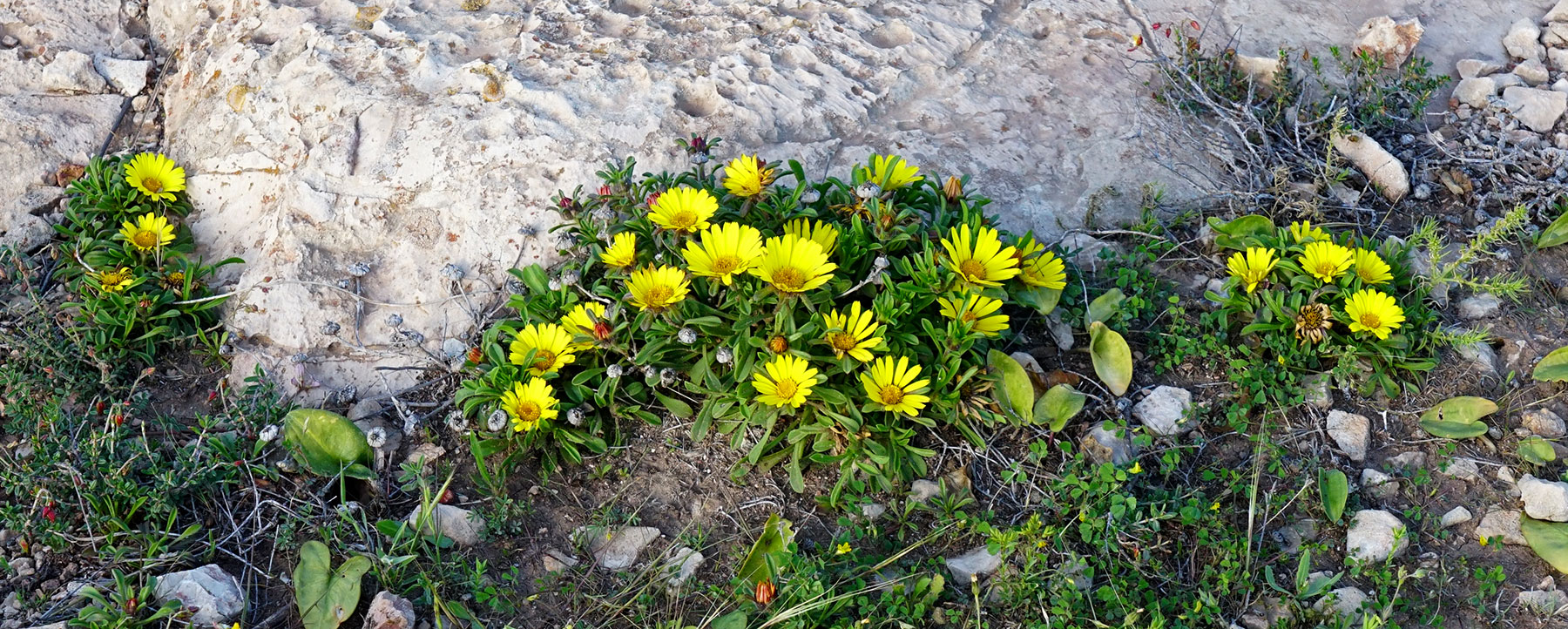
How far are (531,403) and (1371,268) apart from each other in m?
2.67

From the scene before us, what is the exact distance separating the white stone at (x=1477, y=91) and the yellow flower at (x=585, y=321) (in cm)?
363

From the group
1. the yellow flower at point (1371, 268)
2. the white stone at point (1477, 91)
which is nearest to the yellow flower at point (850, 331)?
the yellow flower at point (1371, 268)

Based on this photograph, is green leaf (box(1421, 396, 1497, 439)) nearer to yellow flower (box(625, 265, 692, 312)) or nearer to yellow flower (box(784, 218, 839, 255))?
yellow flower (box(784, 218, 839, 255))

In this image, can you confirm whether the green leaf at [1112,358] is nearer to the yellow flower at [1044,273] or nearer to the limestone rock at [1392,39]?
the yellow flower at [1044,273]

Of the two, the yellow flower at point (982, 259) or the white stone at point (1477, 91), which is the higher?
the yellow flower at point (982, 259)

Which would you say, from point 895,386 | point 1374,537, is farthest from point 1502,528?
point 895,386

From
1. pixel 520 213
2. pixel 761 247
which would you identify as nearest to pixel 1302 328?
pixel 761 247

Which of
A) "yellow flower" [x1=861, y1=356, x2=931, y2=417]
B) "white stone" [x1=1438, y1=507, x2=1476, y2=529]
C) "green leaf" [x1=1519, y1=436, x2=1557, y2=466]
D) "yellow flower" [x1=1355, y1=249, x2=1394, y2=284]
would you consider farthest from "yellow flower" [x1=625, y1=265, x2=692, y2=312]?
"green leaf" [x1=1519, y1=436, x2=1557, y2=466]

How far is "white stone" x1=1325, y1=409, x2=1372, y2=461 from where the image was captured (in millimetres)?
3314

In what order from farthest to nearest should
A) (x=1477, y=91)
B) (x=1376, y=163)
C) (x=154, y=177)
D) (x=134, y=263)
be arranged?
(x=1477, y=91), (x=1376, y=163), (x=154, y=177), (x=134, y=263)

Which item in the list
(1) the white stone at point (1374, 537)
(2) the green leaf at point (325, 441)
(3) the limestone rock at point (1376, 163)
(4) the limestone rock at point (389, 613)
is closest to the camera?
(4) the limestone rock at point (389, 613)

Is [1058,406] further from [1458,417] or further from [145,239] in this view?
[145,239]

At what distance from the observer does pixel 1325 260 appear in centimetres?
351

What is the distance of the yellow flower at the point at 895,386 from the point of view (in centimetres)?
309
